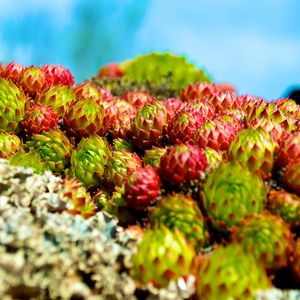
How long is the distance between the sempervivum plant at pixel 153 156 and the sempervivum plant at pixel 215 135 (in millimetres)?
184

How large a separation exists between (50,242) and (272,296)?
0.77 m

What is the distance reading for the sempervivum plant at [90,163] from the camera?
316 cm

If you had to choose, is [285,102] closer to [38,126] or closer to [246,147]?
[246,147]

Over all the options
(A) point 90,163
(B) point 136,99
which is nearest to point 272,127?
(A) point 90,163

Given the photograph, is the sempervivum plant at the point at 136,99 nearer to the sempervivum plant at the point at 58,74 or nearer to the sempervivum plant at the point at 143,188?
the sempervivum plant at the point at 58,74

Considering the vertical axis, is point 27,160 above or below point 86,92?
below

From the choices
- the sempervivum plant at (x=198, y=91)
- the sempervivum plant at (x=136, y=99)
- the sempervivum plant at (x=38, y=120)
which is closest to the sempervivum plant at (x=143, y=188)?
the sempervivum plant at (x=38, y=120)

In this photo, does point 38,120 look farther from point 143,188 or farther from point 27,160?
point 143,188

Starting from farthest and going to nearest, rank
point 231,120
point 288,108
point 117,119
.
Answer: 1. point 117,119
2. point 288,108
3. point 231,120

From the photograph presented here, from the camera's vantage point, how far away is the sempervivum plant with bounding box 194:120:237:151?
295cm

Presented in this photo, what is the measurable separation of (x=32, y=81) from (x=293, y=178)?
1.88 meters

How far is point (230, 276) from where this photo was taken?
6.95ft

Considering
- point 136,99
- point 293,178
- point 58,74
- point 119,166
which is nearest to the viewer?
point 293,178

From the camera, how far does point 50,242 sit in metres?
2.22
